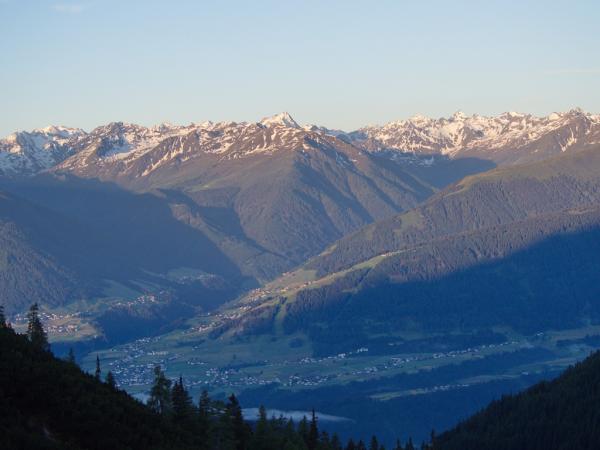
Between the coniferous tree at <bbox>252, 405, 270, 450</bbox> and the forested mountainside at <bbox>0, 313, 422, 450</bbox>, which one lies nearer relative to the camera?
the forested mountainside at <bbox>0, 313, 422, 450</bbox>

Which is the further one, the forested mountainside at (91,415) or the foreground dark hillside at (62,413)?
the forested mountainside at (91,415)

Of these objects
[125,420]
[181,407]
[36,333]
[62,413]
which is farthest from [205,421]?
[62,413]

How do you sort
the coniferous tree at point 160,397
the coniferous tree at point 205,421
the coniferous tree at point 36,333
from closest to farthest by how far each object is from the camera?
the coniferous tree at point 205,421
the coniferous tree at point 160,397
the coniferous tree at point 36,333

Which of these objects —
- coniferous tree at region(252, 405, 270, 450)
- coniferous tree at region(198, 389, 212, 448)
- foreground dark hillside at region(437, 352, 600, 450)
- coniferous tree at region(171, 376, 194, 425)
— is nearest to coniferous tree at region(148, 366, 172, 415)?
coniferous tree at region(171, 376, 194, 425)

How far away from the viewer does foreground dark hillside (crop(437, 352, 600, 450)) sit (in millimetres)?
159500

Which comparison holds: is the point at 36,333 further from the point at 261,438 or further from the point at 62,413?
the point at 62,413

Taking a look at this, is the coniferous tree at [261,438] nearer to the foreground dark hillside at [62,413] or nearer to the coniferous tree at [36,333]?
the foreground dark hillside at [62,413]

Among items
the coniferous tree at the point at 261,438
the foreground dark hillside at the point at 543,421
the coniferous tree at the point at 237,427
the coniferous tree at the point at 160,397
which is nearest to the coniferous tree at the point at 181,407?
the coniferous tree at the point at 160,397

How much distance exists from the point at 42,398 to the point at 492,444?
87.1 metres

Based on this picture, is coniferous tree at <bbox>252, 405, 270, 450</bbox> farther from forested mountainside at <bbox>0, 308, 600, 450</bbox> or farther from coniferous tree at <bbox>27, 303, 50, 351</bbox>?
coniferous tree at <bbox>27, 303, 50, 351</bbox>

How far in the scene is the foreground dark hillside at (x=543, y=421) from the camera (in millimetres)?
159500

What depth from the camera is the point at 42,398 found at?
A: 8881cm

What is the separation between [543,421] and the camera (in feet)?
548

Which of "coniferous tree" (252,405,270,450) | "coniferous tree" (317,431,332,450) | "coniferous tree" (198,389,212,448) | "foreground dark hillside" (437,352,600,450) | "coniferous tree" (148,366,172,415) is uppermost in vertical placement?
"coniferous tree" (148,366,172,415)
